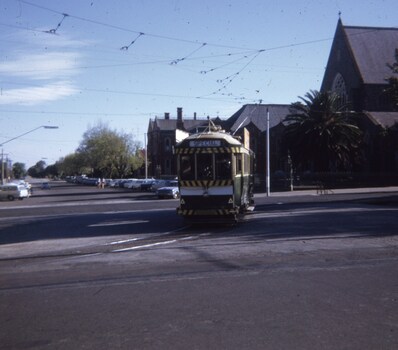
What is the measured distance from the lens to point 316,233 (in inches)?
670

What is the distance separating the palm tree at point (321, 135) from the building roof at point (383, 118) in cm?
440

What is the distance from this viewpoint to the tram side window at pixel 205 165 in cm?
1850

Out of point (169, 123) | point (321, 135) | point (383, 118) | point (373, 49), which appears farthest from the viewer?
point (169, 123)

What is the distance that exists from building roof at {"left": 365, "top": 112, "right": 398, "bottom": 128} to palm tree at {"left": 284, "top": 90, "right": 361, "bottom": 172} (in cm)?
440

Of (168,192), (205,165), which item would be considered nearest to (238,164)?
(205,165)

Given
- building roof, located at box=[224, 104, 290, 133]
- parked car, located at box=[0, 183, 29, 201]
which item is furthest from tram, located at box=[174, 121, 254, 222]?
building roof, located at box=[224, 104, 290, 133]

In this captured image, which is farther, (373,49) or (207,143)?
(373,49)

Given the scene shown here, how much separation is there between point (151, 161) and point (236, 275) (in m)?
90.5

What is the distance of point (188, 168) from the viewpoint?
1872 centimetres

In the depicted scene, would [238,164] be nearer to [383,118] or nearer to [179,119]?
[383,118]

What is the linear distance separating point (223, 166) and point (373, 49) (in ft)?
183

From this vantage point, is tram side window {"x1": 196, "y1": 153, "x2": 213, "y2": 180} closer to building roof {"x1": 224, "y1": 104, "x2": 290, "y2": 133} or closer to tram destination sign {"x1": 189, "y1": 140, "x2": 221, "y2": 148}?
tram destination sign {"x1": 189, "y1": 140, "x2": 221, "y2": 148}

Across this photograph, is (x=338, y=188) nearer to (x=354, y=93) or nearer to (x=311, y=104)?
(x=311, y=104)

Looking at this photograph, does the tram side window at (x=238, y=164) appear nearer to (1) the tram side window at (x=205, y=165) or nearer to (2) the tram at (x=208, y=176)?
(2) the tram at (x=208, y=176)
